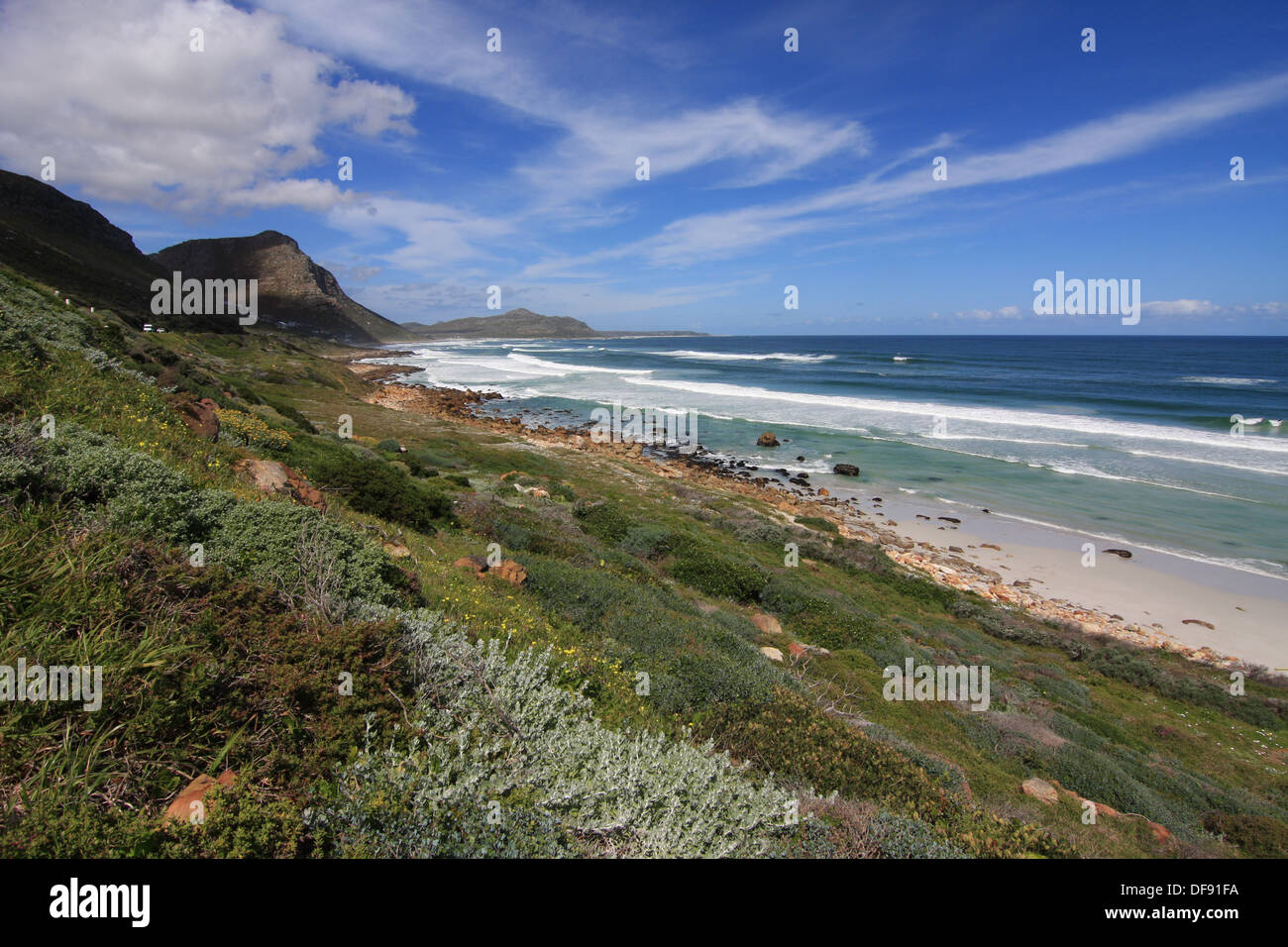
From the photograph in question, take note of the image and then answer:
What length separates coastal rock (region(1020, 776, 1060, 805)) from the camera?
695cm

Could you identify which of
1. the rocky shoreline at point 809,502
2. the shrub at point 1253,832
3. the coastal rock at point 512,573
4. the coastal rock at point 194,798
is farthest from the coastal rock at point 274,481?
the rocky shoreline at point 809,502

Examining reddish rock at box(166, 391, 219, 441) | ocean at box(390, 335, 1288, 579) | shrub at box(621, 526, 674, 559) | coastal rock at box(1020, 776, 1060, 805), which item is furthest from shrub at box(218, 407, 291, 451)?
ocean at box(390, 335, 1288, 579)

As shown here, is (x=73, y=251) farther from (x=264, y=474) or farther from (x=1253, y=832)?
(x=1253, y=832)

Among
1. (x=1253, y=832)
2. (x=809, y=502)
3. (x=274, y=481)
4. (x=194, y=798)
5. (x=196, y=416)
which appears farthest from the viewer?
(x=809, y=502)

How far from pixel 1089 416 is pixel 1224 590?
103ft

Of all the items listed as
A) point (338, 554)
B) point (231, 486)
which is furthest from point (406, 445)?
point (338, 554)

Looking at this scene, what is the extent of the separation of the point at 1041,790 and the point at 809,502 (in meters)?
17.7

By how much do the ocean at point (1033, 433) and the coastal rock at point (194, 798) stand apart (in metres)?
25.3

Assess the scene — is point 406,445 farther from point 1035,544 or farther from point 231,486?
point 1035,544

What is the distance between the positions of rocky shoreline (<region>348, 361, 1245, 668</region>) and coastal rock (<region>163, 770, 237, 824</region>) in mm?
17850

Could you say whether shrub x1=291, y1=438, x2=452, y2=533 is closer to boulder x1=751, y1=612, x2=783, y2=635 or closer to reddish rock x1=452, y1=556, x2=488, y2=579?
reddish rock x1=452, y1=556, x2=488, y2=579

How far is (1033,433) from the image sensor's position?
119ft

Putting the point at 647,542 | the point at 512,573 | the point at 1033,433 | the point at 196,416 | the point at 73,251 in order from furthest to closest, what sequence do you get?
the point at 73,251, the point at 1033,433, the point at 647,542, the point at 196,416, the point at 512,573

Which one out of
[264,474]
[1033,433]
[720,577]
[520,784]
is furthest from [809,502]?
[520,784]
